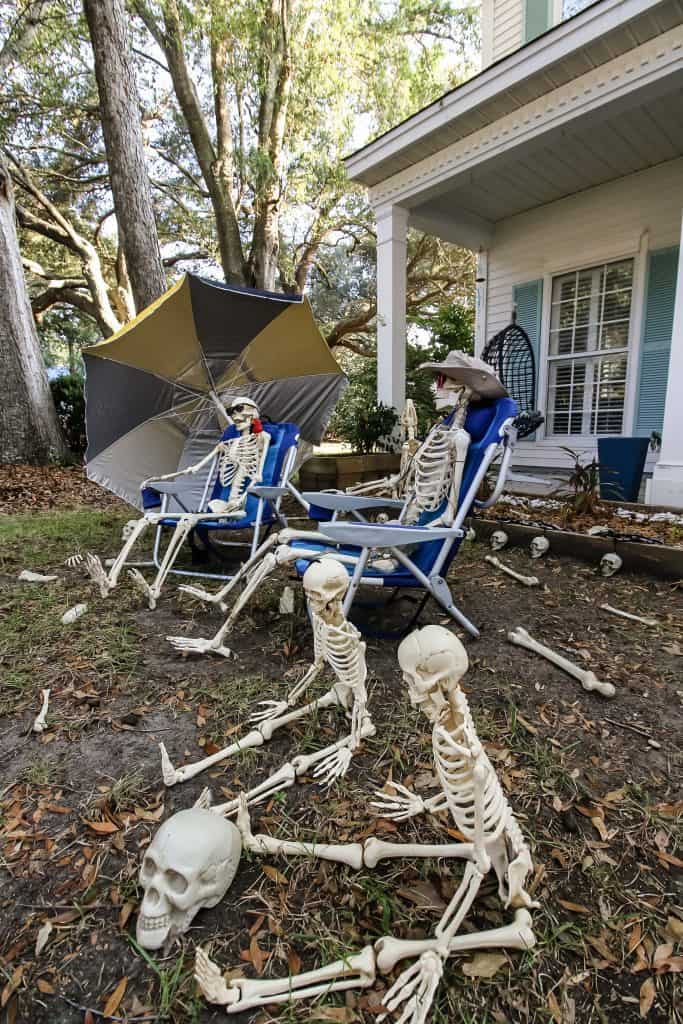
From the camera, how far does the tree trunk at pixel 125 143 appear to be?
21.3ft

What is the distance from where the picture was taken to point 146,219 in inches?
267

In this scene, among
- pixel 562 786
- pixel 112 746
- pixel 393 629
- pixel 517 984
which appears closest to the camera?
pixel 517 984

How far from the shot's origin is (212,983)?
95 centimetres

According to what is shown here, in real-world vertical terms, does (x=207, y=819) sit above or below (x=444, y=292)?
below

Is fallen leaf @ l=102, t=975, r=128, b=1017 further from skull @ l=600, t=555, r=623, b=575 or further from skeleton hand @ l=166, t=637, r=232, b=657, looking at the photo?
Answer: skull @ l=600, t=555, r=623, b=575

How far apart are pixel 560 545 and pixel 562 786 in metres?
2.33

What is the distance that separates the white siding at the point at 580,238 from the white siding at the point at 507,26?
2175mm

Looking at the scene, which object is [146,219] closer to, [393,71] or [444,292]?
[393,71]

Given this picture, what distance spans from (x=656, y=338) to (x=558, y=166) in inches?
87.9

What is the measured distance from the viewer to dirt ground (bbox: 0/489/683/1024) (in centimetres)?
102

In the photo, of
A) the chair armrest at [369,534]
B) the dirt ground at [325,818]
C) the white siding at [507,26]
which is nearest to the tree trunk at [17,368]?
the dirt ground at [325,818]

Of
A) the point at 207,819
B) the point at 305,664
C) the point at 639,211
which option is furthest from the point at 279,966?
the point at 639,211

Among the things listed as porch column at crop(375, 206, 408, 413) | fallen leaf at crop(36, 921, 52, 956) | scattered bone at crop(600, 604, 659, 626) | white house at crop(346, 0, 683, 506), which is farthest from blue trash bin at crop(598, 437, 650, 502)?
fallen leaf at crop(36, 921, 52, 956)

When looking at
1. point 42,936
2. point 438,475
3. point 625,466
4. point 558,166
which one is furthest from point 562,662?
point 558,166
